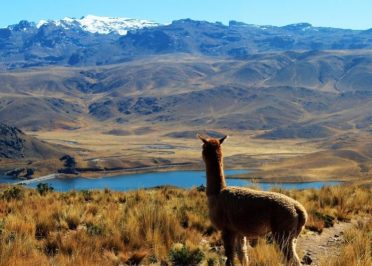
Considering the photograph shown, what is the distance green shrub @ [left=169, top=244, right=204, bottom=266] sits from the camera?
9000 millimetres

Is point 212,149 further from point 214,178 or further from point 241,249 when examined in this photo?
point 241,249

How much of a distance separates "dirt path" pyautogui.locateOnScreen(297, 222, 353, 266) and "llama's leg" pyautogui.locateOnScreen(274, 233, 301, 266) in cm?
225

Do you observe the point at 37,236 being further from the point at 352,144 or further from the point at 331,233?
the point at 352,144

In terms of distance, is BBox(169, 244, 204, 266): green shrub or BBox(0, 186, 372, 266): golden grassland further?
BBox(169, 244, 204, 266): green shrub

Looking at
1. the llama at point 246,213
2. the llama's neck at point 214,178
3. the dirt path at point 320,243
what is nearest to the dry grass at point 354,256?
the llama at point 246,213

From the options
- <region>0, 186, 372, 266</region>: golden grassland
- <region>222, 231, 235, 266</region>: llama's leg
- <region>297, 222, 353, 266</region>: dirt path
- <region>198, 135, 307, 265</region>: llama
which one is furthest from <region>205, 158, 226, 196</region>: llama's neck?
<region>297, 222, 353, 266</region>: dirt path

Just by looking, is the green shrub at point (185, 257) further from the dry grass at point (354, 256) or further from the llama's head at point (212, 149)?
the dry grass at point (354, 256)

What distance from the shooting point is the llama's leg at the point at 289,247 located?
6879 millimetres

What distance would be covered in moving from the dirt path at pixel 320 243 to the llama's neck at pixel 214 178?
7.76ft

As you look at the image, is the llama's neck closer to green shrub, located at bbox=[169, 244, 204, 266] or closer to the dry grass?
green shrub, located at bbox=[169, 244, 204, 266]

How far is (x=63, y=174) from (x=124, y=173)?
17937 mm

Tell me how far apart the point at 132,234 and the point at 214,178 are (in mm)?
2961

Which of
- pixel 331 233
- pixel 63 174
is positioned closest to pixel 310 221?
pixel 331 233

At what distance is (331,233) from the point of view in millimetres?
11562
